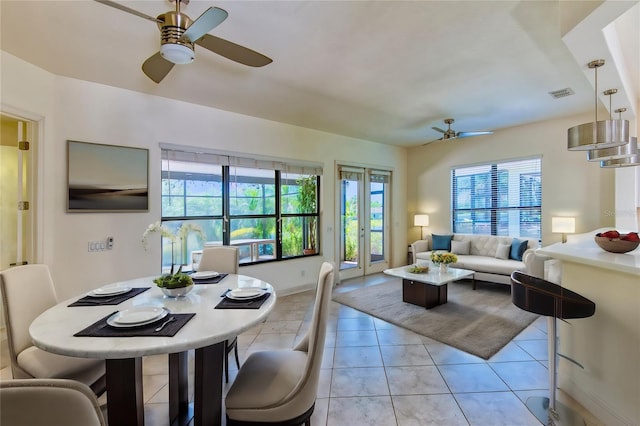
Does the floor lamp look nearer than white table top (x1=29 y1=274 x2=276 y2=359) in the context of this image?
No

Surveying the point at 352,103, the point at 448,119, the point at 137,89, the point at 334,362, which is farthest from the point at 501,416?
the point at 137,89

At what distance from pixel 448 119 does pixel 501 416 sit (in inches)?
159

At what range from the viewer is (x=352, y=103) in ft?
12.7

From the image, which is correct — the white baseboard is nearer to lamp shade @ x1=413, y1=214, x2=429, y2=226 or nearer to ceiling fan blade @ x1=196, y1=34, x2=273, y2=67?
ceiling fan blade @ x1=196, y1=34, x2=273, y2=67

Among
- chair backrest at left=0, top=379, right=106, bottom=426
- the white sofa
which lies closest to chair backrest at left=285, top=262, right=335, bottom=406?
chair backrest at left=0, top=379, right=106, bottom=426

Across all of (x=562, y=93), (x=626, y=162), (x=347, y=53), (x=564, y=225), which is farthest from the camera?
(x=564, y=225)

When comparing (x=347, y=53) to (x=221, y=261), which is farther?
(x=221, y=261)

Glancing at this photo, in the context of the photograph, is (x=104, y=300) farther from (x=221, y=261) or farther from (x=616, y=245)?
(x=616, y=245)

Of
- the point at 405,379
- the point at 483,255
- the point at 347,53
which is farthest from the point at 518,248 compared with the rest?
the point at 347,53

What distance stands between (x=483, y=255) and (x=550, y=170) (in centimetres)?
184

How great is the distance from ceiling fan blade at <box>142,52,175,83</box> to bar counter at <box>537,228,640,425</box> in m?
3.20

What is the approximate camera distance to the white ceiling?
6.69 ft

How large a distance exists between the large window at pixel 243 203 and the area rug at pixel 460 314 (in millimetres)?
1373

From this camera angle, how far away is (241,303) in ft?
5.70
